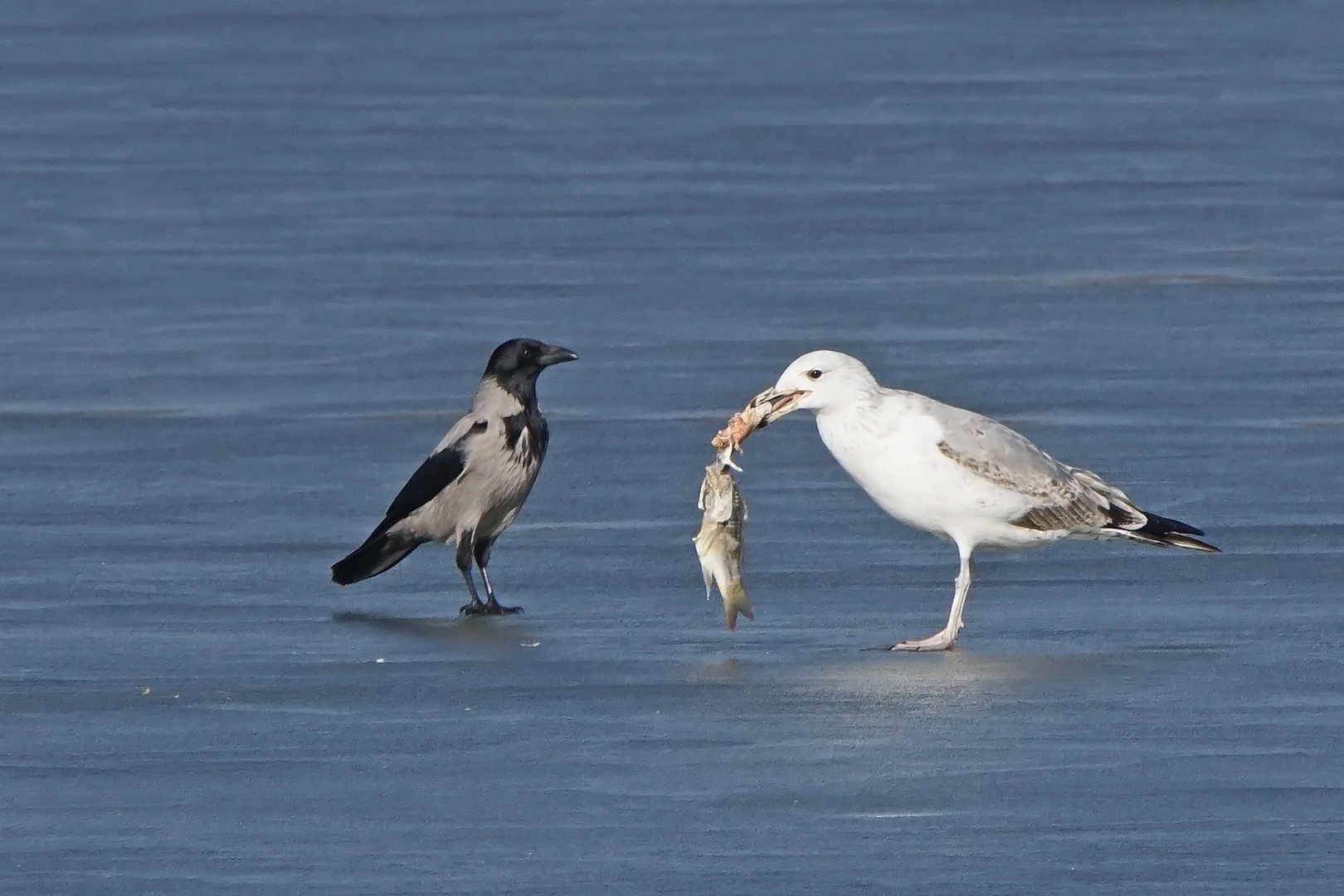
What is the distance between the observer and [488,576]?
30.7 feet

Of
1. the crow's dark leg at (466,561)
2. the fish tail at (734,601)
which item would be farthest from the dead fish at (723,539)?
the crow's dark leg at (466,561)

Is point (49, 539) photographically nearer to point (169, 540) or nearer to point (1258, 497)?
point (169, 540)

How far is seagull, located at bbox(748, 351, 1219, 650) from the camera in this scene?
8438mm

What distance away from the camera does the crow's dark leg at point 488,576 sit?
28.4 ft

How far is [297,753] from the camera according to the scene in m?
6.93

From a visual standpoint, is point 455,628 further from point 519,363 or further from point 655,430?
point 655,430

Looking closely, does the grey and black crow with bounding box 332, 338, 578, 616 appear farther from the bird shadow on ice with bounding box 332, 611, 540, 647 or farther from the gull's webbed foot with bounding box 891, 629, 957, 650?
the gull's webbed foot with bounding box 891, 629, 957, 650

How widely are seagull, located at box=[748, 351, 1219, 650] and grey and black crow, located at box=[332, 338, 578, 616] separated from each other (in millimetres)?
1358

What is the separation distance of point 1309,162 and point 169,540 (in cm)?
909

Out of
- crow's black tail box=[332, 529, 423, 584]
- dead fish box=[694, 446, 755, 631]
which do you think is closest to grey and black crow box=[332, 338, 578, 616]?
crow's black tail box=[332, 529, 423, 584]

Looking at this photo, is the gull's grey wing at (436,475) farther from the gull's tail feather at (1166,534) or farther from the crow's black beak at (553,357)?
the gull's tail feather at (1166,534)

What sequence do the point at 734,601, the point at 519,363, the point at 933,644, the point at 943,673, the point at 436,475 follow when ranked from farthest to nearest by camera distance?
the point at 519,363 → the point at 436,475 → the point at 734,601 → the point at 933,644 → the point at 943,673

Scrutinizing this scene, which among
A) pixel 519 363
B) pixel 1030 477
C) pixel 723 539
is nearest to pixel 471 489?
pixel 519 363

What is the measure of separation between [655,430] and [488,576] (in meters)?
2.11
